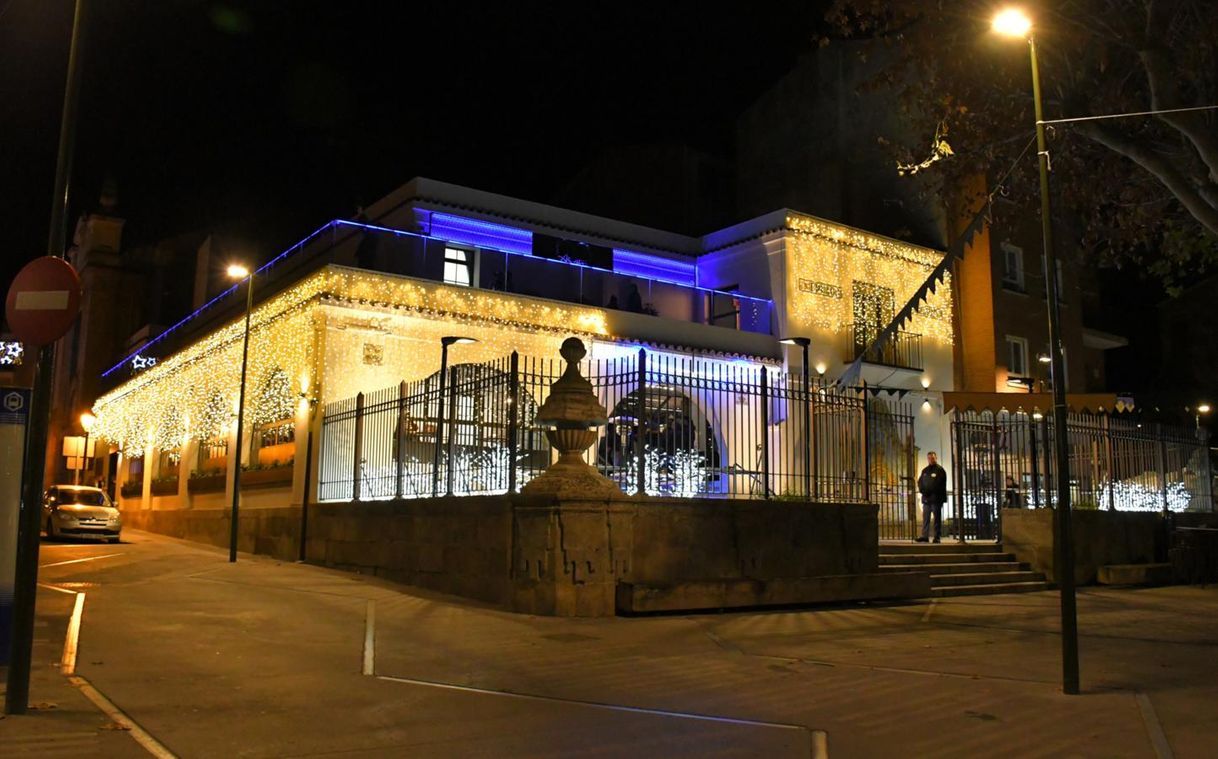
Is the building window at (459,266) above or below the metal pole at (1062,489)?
above

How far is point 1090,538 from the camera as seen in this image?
1828 cm

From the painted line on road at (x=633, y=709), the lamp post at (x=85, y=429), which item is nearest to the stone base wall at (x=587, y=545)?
the painted line on road at (x=633, y=709)

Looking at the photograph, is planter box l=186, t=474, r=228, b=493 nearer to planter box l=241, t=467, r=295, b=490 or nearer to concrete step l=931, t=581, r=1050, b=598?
planter box l=241, t=467, r=295, b=490

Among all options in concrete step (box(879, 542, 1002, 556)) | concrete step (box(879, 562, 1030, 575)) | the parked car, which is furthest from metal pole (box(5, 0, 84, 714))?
the parked car

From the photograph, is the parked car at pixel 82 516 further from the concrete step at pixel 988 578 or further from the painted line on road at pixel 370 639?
the concrete step at pixel 988 578

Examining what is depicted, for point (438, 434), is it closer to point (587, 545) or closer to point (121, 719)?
point (587, 545)

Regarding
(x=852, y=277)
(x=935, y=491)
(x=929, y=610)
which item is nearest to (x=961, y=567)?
(x=935, y=491)

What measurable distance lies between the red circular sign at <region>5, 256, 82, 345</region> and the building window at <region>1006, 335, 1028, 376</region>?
86.2ft

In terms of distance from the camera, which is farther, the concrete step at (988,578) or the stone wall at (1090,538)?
the stone wall at (1090,538)

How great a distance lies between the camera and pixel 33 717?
6090 mm

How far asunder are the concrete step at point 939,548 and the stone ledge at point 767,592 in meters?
1.50

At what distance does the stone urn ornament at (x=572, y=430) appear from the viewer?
11.8 m

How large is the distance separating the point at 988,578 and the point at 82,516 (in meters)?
20.0

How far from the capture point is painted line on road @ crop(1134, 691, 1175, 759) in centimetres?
615
